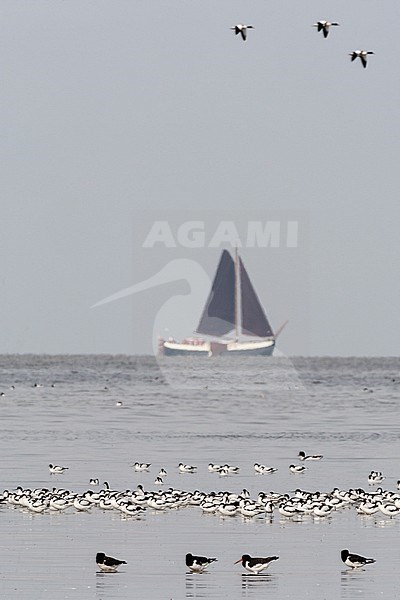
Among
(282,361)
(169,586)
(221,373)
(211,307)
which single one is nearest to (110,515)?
(169,586)

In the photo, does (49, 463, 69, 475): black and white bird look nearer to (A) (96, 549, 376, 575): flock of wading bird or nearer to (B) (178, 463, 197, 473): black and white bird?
(B) (178, 463, 197, 473): black and white bird

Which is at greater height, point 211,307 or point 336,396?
point 211,307

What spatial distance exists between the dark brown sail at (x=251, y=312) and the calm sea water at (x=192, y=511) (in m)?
77.8

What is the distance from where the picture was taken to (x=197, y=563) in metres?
19.7

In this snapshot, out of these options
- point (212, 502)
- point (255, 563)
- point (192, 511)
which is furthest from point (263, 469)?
point (255, 563)

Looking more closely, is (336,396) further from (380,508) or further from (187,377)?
(380,508)

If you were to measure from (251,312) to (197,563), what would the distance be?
128450mm

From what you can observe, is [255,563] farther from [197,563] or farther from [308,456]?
[308,456]

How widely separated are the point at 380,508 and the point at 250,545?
4143 mm

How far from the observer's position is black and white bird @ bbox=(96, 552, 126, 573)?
1977 centimetres

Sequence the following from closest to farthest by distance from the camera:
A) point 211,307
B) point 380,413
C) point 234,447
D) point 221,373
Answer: point 234,447 → point 380,413 → point 221,373 → point 211,307

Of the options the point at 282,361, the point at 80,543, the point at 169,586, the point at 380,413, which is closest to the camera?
the point at 169,586

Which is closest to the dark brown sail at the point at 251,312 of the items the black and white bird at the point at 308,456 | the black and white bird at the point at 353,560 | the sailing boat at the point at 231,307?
the sailing boat at the point at 231,307

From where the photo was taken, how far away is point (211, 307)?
14662 cm
